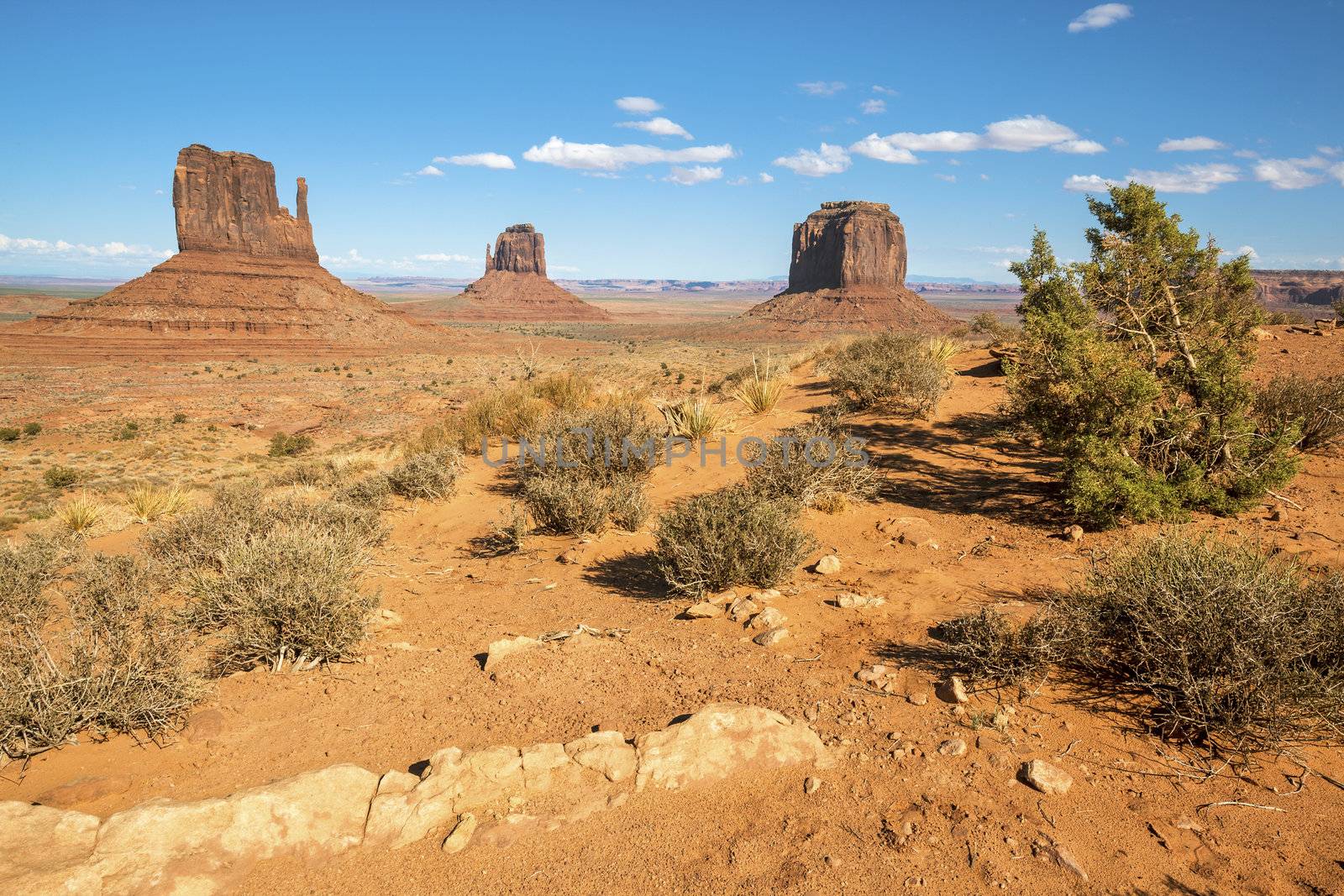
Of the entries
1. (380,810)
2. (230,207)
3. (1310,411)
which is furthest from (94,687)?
(230,207)

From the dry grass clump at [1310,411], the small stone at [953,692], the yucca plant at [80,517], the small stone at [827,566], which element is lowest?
the yucca plant at [80,517]

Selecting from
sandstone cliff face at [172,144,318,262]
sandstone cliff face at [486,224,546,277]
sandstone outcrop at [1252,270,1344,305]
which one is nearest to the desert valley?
sandstone cliff face at [172,144,318,262]

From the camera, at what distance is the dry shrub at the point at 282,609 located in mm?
4062

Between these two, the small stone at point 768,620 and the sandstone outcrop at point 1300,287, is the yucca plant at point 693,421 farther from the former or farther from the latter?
the sandstone outcrop at point 1300,287

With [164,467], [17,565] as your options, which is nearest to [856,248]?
[164,467]

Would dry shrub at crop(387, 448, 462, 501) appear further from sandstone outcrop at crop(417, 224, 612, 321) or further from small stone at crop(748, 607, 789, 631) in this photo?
sandstone outcrop at crop(417, 224, 612, 321)

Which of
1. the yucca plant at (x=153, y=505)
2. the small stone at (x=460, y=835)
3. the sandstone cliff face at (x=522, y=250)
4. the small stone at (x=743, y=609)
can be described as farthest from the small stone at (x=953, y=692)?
the sandstone cliff face at (x=522, y=250)

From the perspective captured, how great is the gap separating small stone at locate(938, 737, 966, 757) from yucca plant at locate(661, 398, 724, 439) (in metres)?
6.87

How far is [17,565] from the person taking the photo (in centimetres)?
579

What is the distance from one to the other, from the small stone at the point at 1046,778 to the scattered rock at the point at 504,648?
2825 mm

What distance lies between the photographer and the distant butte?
192 feet

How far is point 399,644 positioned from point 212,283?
254ft

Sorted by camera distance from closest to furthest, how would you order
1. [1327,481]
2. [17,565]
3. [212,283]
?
[17,565]
[1327,481]
[212,283]

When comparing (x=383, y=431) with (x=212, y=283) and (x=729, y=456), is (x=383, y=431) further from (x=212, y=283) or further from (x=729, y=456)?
(x=212, y=283)
